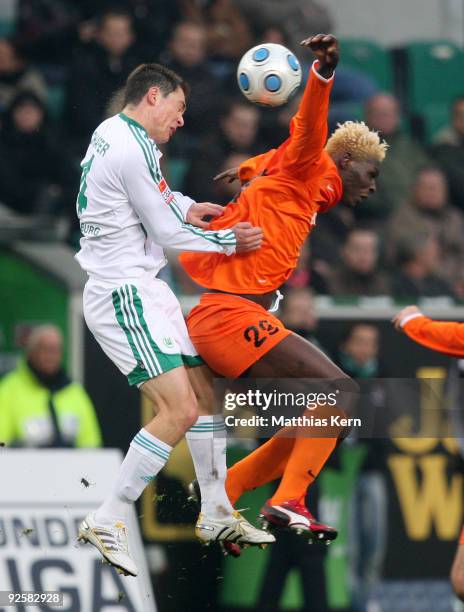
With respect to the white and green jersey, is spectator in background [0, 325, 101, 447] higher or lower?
lower

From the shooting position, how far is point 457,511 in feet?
30.1

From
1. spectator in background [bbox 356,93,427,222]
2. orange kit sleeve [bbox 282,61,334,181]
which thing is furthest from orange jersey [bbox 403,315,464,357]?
spectator in background [bbox 356,93,427,222]

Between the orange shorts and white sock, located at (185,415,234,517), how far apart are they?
0.27m

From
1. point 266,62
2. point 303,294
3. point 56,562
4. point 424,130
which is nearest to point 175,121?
point 266,62

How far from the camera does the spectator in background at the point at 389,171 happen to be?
401 inches

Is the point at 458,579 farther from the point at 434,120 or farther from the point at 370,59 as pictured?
the point at 370,59

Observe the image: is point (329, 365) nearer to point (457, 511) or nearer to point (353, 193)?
point (353, 193)

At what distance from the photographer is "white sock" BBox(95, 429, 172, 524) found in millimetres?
6398

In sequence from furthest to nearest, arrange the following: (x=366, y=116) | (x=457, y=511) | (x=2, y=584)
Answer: (x=366, y=116) → (x=457, y=511) → (x=2, y=584)

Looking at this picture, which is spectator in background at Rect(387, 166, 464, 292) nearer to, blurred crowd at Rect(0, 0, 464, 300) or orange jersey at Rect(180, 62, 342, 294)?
blurred crowd at Rect(0, 0, 464, 300)

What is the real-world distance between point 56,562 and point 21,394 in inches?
40.0

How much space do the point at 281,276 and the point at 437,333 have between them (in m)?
0.84

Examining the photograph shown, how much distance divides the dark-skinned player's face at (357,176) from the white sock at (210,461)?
1285 millimetres

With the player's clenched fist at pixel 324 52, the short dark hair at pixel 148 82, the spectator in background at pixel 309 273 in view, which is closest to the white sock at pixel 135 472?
the short dark hair at pixel 148 82
